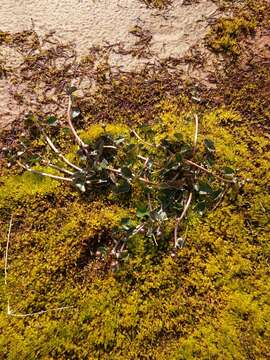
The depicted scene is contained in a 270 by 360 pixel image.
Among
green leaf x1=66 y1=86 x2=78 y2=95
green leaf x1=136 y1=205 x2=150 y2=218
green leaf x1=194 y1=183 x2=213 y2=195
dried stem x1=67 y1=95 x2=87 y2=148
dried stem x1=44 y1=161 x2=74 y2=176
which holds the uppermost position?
green leaf x1=66 y1=86 x2=78 y2=95

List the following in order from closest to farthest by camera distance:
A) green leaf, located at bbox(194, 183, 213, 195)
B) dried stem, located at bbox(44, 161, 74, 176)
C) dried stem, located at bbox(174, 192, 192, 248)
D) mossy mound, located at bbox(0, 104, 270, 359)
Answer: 1. mossy mound, located at bbox(0, 104, 270, 359)
2. dried stem, located at bbox(174, 192, 192, 248)
3. green leaf, located at bbox(194, 183, 213, 195)
4. dried stem, located at bbox(44, 161, 74, 176)

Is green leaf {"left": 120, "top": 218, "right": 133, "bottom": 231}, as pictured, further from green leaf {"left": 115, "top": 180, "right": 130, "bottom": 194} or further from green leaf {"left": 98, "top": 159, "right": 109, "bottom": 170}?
green leaf {"left": 98, "top": 159, "right": 109, "bottom": 170}

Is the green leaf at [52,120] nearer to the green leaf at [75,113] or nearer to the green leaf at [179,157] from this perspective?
the green leaf at [75,113]

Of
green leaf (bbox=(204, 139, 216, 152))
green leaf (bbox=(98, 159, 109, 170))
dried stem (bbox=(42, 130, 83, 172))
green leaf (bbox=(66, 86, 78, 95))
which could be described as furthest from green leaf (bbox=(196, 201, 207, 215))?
green leaf (bbox=(66, 86, 78, 95))

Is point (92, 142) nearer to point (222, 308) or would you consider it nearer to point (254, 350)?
point (222, 308)

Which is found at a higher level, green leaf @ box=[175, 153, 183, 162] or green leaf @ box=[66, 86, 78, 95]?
green leaf @ box=[66, 86, 78, 95]

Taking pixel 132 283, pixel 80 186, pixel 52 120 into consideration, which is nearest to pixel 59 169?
pixel 80 186

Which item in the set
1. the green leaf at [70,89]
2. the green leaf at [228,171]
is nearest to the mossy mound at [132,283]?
the green leaf at [228,171]

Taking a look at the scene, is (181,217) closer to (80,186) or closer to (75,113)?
(80,186)
